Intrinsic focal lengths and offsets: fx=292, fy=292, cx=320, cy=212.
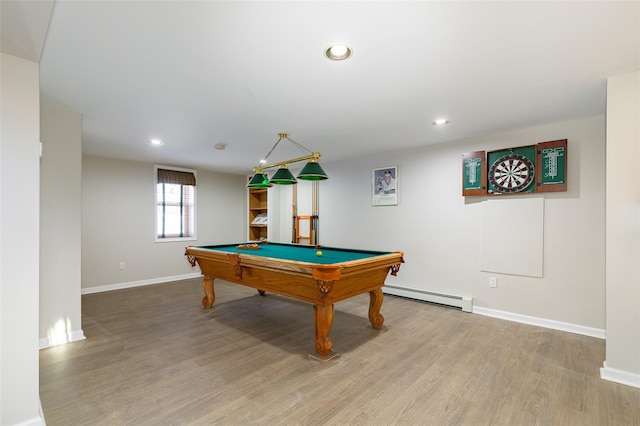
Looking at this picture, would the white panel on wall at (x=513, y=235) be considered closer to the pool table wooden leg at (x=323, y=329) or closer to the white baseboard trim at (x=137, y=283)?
the pool table wooden leg at (x=323, y=329)

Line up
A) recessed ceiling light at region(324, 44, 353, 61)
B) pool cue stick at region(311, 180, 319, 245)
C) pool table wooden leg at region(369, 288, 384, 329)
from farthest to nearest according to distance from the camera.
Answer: pool cue stick at region(311, 180, 319, 245)
pool table wooden leg at region(369, 288, 384, 329)
recessed ceiling light at region(324, 44, 353, 61)

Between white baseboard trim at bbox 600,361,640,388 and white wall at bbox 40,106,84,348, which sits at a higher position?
white wall at bbox 40,106,84,348

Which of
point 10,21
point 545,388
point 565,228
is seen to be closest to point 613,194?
point 565,228

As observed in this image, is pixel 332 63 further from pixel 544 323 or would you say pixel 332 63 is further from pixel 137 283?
pixel 137 283

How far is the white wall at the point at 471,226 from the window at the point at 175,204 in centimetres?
300

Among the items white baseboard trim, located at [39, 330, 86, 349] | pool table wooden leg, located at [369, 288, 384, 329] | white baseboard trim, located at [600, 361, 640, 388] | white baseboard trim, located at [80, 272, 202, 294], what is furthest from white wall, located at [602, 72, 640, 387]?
white baseboard trim, located at [80, 272, 202, 294]

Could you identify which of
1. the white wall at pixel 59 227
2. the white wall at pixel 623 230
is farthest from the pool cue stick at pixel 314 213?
the white wall at pixel 623 230

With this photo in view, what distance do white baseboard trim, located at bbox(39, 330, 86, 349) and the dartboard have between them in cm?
517

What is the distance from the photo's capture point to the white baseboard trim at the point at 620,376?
2236 mm

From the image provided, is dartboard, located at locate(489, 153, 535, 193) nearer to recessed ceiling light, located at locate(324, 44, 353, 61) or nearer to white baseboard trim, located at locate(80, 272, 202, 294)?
recessed ceiling light, located at locate(324, 44, 353, 61)

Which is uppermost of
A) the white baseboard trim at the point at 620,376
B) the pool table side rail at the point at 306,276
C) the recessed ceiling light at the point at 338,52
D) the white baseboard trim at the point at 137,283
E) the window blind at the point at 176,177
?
the recessed ceiling light at the point at 338,52

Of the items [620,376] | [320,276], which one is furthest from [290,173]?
[620,376]

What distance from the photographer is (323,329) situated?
8.91 ft

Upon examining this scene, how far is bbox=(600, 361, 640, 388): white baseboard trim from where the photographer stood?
2.24 m
